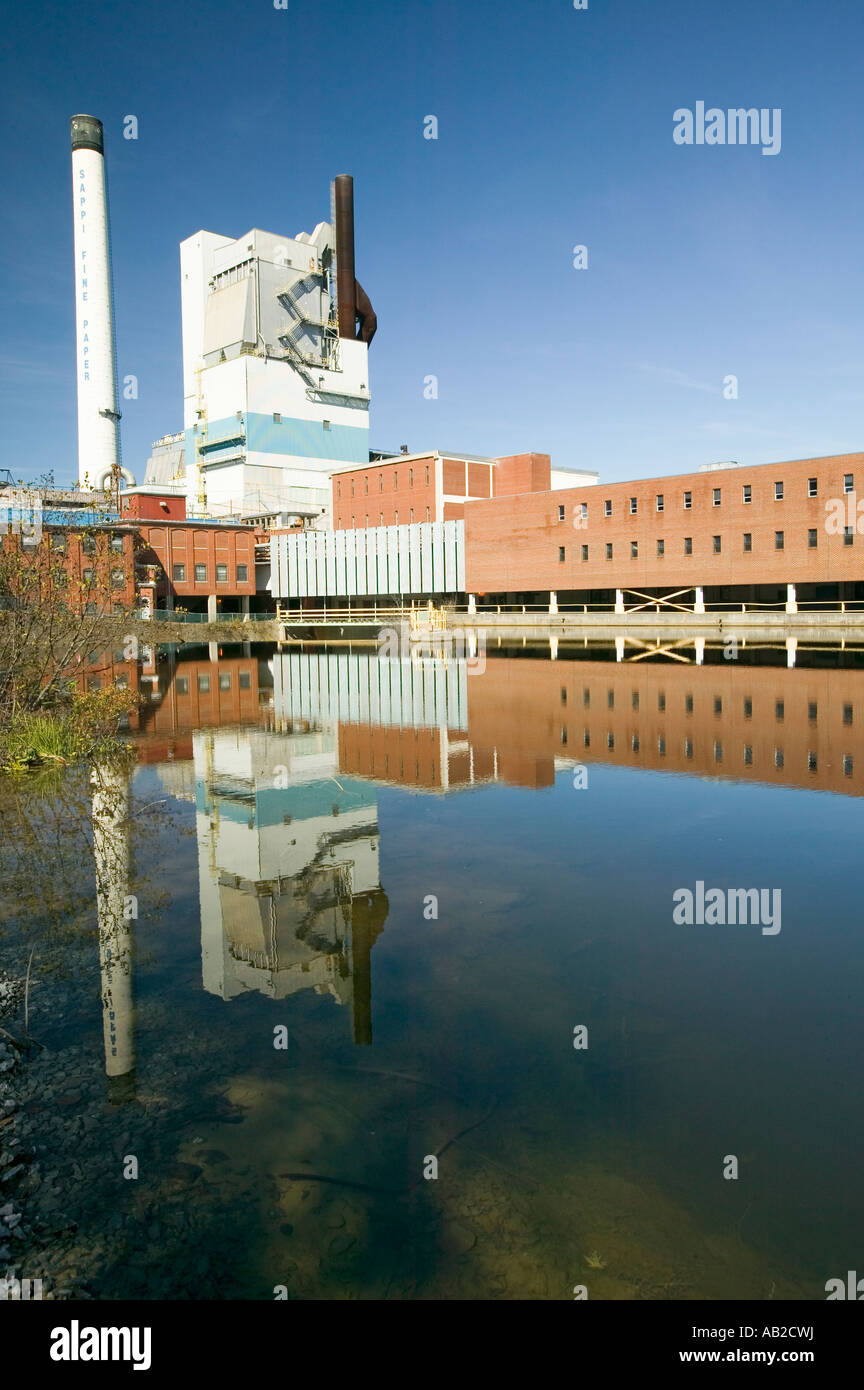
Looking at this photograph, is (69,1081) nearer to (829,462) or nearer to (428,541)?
(829,462)

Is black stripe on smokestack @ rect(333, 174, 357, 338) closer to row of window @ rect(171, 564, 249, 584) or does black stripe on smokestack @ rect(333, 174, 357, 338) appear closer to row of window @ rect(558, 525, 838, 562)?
row of window @ rect(171, 564, 249, 584)

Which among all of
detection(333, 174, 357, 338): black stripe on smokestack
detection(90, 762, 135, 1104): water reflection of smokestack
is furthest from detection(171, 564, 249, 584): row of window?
detection(90, 762, 135, 1104): water reflection of smokestack

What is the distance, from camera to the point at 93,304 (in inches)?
2741

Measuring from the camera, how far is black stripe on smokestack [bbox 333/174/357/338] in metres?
80.9

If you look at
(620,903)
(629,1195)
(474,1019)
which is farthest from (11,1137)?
(620,903)

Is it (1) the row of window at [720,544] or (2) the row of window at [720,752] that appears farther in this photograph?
(1) the row of window at [720,544]

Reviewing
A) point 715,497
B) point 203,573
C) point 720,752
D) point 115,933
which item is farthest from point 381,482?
point 115,933

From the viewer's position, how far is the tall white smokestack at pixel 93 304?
68750mm

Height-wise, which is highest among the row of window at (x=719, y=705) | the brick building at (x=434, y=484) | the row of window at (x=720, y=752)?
the brick building at (x=434, y=484)

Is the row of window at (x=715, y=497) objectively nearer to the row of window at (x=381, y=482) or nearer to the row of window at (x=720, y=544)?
the row of window at (x=720, y=544)

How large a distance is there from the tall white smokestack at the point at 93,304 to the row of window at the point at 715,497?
3790cm

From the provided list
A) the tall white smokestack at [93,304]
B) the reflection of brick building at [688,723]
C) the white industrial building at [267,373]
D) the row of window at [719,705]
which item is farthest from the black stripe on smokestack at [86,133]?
the row of window at [719,705]

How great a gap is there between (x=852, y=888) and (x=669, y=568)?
43513 mm

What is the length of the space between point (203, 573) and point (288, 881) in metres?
60.0
